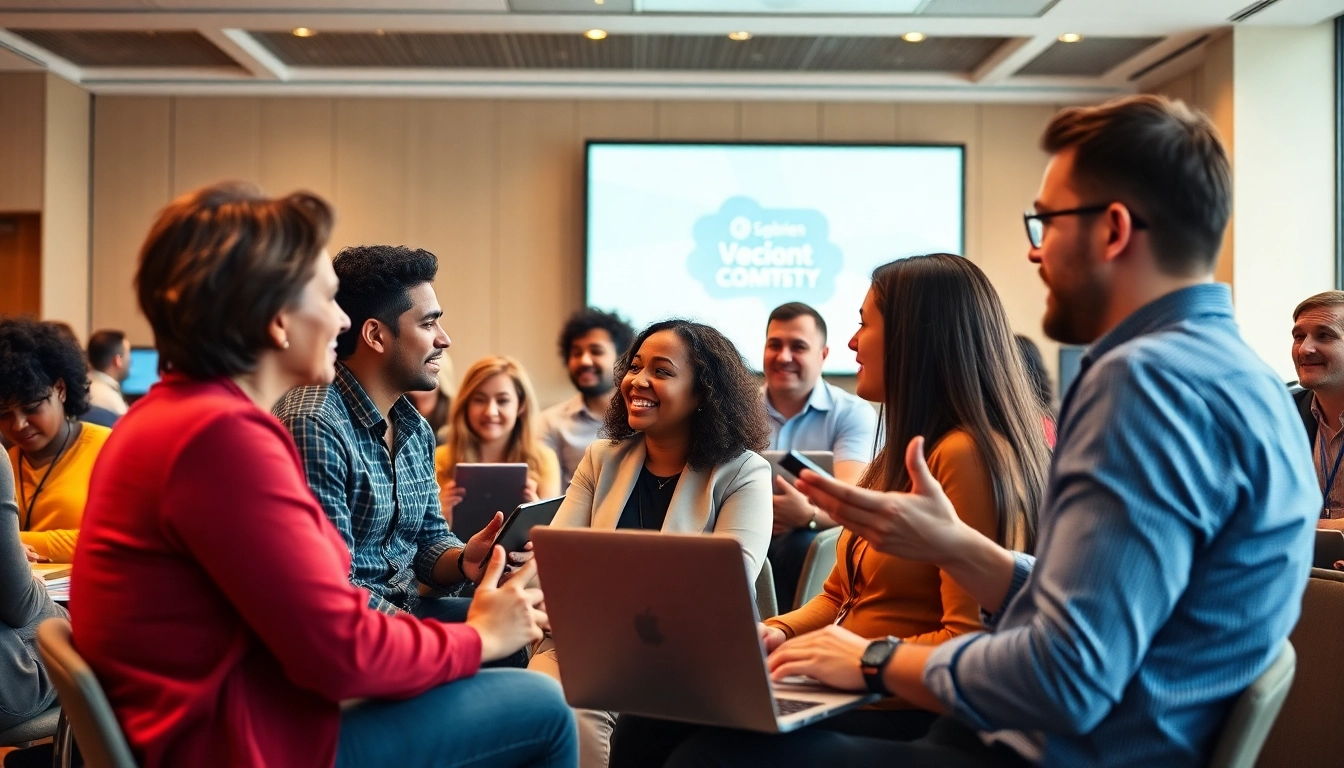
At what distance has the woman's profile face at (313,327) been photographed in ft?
5.03

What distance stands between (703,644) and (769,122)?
22.4 ft

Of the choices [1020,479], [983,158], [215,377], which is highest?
[983,158]

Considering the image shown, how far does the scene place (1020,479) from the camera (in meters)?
1.88

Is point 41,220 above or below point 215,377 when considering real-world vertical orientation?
above

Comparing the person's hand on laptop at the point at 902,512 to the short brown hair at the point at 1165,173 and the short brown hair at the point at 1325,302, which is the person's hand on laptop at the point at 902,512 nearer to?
the short brown hair at the point at 1165,173

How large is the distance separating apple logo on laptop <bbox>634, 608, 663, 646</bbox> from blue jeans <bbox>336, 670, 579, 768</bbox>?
0.19 metres

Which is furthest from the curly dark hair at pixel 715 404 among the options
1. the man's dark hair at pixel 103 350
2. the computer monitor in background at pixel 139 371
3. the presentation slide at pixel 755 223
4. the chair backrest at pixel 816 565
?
the computer monitor in background at pixel 139 371

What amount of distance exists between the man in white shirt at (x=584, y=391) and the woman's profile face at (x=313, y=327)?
3142 mm

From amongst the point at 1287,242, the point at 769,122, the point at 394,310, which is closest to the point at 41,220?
the point at 769,122

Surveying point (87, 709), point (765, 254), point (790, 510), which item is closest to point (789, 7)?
point (765, 254)

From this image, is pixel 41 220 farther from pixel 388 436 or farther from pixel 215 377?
pixel 215 377

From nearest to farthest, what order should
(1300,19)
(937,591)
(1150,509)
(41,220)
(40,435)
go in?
1. (1150,509)
2. (937,591)
3. (40,435)
4. (1300,19)
5. (41,220)

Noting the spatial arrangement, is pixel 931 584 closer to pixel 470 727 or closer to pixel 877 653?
pixel 877 653

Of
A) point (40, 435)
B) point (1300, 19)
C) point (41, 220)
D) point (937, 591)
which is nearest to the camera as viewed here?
point (937, 591)
